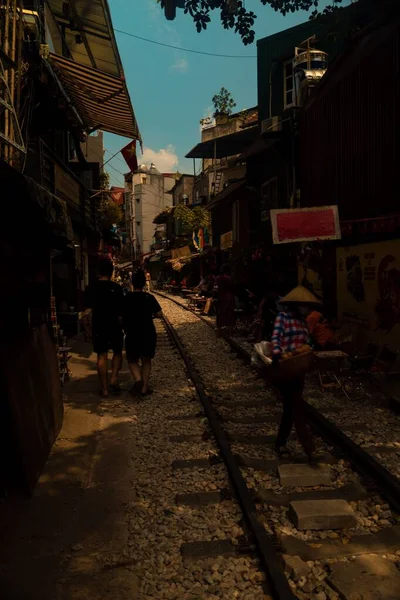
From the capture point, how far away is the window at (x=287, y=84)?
18922 mm

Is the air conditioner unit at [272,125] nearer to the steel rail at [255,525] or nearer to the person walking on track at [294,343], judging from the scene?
the steel rail at [255,525]

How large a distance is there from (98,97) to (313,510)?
11.3m

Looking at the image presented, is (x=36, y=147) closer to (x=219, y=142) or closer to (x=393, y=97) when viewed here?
(x=393, y=97)

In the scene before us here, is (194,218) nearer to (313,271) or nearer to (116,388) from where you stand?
(313,271)

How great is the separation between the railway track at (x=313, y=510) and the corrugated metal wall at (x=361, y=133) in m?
5.42

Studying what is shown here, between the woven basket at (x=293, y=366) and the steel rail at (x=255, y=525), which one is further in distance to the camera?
the woven basket at (x=293, y=366)

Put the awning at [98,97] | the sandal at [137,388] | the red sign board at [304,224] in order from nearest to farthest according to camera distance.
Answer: the sandal at [137,388], the red sign board at [304,224], the awning at [98,97]

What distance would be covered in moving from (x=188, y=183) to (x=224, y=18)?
45.0 m

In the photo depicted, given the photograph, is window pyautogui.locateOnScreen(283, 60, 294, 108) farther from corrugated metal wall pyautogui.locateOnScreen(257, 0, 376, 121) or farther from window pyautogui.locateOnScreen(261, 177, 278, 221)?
window pyautogui.locateOnScreen(261, 177, 278, 221)

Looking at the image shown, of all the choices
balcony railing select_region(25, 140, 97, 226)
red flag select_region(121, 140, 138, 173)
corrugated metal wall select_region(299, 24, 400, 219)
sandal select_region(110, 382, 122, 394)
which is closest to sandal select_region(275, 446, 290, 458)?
sandal select_region(110, 382, 122, 394)

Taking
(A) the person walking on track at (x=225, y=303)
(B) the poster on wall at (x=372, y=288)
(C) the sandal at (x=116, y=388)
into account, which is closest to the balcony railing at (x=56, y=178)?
(A) the person walking on track at (x=225, y=303)

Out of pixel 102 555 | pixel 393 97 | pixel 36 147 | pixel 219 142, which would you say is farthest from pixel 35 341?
pixel 219 142

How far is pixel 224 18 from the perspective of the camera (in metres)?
5.80

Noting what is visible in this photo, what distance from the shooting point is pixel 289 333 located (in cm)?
489
